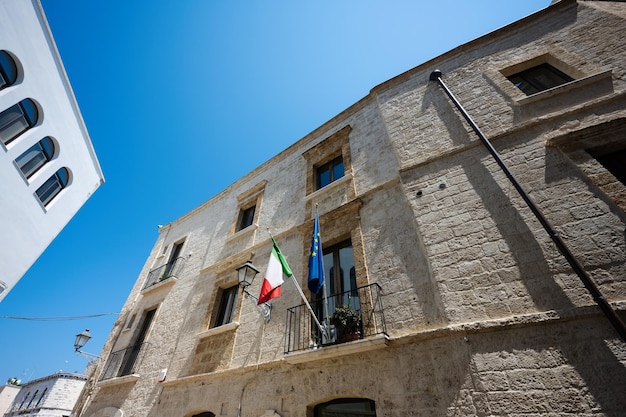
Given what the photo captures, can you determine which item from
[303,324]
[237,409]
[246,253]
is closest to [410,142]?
[303,324]

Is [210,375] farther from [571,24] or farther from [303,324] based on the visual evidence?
[571,24]

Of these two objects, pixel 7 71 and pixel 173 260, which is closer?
pixel 7 71

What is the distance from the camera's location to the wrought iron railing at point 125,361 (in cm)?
813

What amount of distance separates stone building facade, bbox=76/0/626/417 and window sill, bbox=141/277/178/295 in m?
1.21

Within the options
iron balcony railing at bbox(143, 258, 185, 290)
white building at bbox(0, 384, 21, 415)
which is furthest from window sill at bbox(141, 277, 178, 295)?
white building at bbox(0, 384, 21, 415)

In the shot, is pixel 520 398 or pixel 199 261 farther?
pixel 199 261

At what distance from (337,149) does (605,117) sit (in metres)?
5.42

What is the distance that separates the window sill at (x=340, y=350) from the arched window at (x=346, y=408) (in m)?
0.69

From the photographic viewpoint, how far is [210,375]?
588 centimetres

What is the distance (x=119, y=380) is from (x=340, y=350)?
7617 millimetres

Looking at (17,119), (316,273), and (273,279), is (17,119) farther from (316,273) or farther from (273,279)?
(316,273)

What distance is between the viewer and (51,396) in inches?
954

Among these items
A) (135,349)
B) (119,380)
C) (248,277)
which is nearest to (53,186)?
(135,349)

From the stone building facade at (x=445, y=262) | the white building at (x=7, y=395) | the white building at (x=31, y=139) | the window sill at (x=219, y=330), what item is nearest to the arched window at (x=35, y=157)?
the white building at (x=31, y=139)
